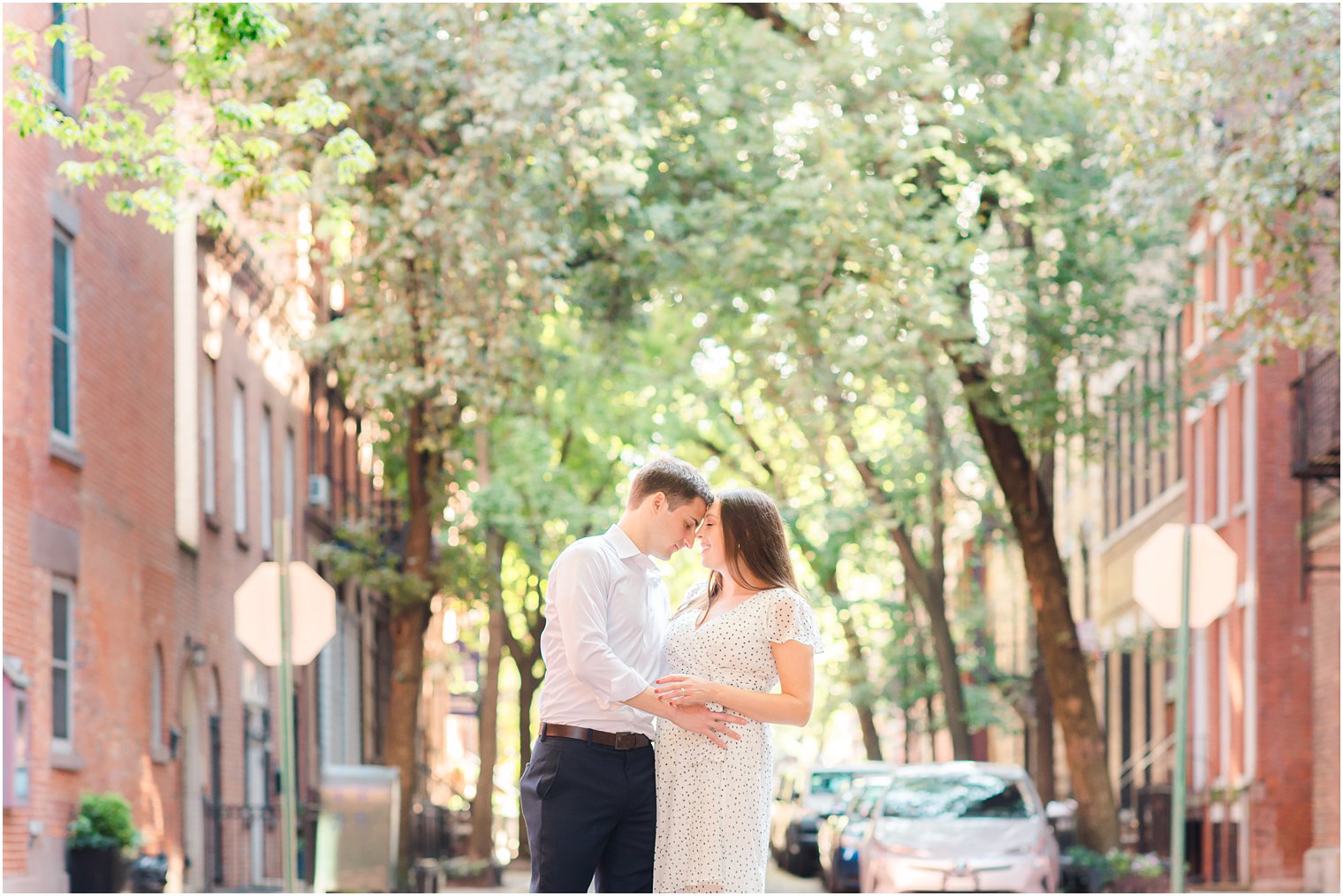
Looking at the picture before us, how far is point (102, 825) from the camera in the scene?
55.9 feet

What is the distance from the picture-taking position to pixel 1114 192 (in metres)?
18.3

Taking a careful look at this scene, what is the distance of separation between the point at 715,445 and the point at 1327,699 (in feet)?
38.6

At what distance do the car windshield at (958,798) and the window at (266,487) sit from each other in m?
12.9

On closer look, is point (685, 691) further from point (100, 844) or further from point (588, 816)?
point (100, 844)

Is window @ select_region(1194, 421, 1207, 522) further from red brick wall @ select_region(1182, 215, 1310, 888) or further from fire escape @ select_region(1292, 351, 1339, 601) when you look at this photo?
fire escape @ select_region(1292, 351, 1339, 601)

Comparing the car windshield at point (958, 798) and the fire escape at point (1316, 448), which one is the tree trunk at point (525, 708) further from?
the car windshield at point (958, 798)

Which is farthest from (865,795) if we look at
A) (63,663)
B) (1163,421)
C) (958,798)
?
(63,663)

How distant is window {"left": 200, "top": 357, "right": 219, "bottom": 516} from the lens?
2373cm

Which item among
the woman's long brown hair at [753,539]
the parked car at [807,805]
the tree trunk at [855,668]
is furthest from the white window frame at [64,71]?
the tree trunk at [855,668]

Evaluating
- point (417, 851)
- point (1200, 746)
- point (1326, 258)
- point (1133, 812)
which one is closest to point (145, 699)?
point (417, 851)

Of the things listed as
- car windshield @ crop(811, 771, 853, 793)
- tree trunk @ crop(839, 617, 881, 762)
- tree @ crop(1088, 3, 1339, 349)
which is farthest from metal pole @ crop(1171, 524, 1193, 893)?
tree trunk @ crop(839, 617, 881, 762)

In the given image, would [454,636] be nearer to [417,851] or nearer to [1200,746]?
[417,851]

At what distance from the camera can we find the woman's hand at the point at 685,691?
19.3ft

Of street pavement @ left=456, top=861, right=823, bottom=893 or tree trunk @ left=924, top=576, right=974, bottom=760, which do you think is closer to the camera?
street pavement @ left=456, top=861, right=823, bottom=893
